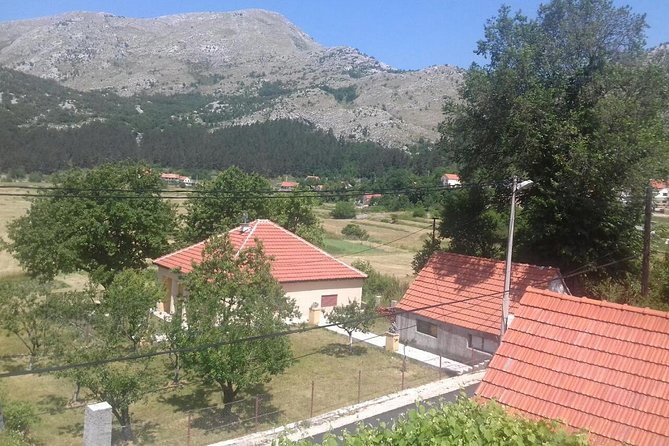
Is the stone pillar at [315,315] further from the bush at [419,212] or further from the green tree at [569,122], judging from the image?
the bush at [419,212]

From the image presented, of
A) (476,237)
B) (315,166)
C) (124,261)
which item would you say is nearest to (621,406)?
(476,237)

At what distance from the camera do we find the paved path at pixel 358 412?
13.7 meters

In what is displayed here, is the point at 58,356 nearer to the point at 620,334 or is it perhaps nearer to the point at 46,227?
the point at 620,334

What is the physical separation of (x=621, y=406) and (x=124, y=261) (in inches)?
1066

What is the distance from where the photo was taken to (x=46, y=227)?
28.9 metres

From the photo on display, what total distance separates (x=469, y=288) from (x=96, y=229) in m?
17.4

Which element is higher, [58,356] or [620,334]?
[620,334]

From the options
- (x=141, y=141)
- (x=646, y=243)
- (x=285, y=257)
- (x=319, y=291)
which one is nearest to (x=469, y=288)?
(x=646, y=243)

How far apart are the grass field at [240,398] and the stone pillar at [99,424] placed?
154 cm

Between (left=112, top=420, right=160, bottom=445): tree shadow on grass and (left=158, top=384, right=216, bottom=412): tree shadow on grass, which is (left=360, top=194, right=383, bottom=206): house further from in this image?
(left=112, top=420, right=160, bottom=445): tree shadow on grass

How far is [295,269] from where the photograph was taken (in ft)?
91.7

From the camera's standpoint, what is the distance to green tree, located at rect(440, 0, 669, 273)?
21.2 metres

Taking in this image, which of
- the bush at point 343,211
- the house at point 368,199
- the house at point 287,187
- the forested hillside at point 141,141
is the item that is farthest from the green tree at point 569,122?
the forested hillside at point 141,141

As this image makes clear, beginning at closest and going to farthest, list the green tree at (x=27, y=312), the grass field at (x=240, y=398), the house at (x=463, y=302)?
the grass field at (x=240, y=398)
the green tree at (x=27, y=312)
the house at (x=463, y=302)
